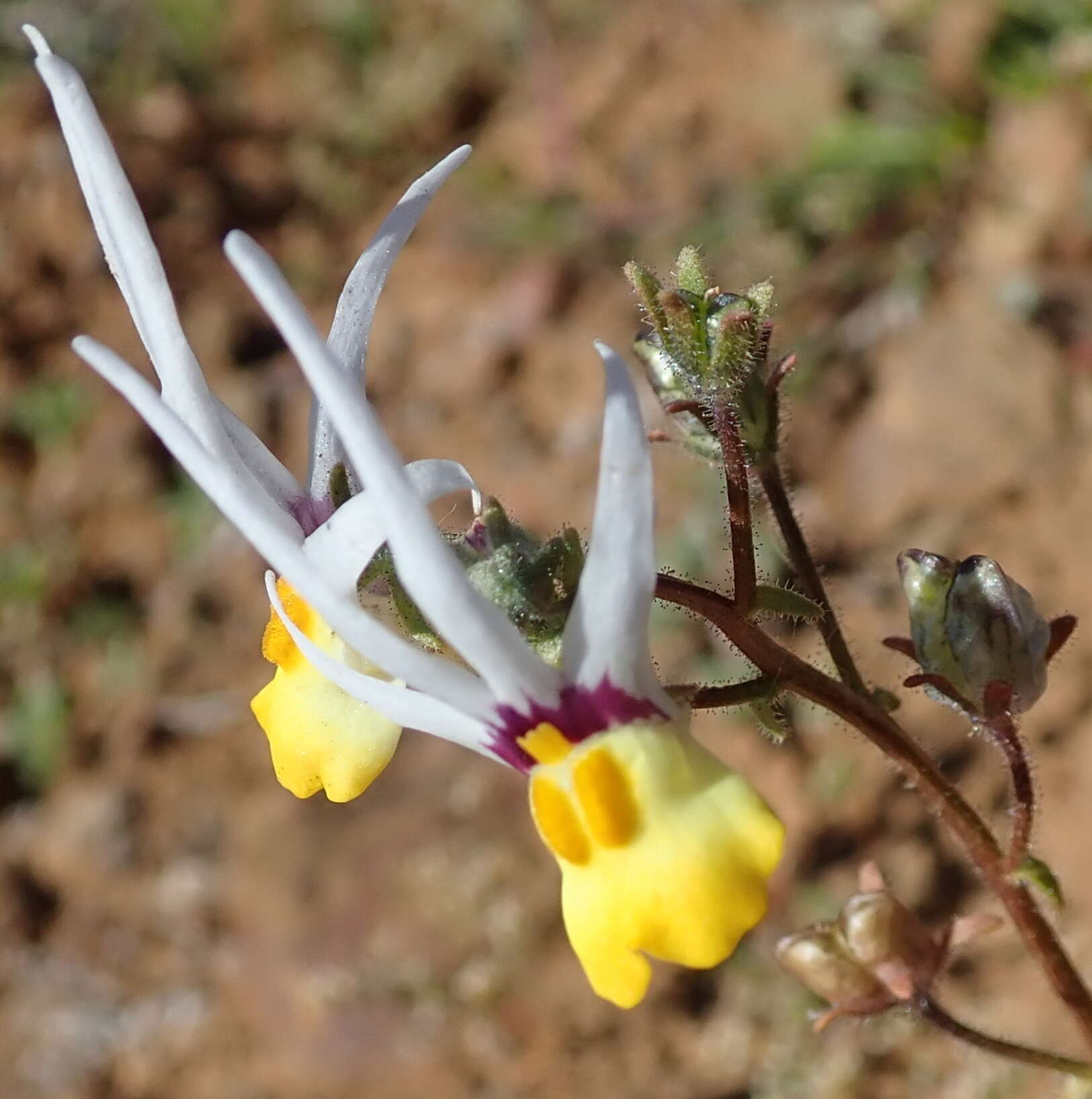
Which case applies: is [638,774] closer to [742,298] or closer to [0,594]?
[742,298]

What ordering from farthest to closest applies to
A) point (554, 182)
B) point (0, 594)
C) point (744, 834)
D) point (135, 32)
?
point (135, 32), point (554, 182), point (0, 594), point (744, 834)

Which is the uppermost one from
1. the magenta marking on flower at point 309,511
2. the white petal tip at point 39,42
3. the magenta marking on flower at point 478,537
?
the white petal tip at point 39,42

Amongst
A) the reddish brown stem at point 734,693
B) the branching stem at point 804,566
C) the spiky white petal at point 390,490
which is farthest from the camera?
the branching stem at point 804,566

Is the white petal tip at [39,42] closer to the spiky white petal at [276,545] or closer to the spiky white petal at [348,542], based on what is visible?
the spiky white petal at [276,545]

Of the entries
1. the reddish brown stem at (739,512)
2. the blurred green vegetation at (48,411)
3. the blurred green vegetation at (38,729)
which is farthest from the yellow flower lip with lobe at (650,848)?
the blurred green vegetation at (48,411)

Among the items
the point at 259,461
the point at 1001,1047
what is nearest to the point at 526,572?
the point at 259,461

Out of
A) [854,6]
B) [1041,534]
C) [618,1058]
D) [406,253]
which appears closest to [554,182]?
[406,253]

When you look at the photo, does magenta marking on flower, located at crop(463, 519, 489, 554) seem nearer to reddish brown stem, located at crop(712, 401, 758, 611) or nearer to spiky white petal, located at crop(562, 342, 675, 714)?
spiky white petal, located at crop(562, 342, 675, 714)
